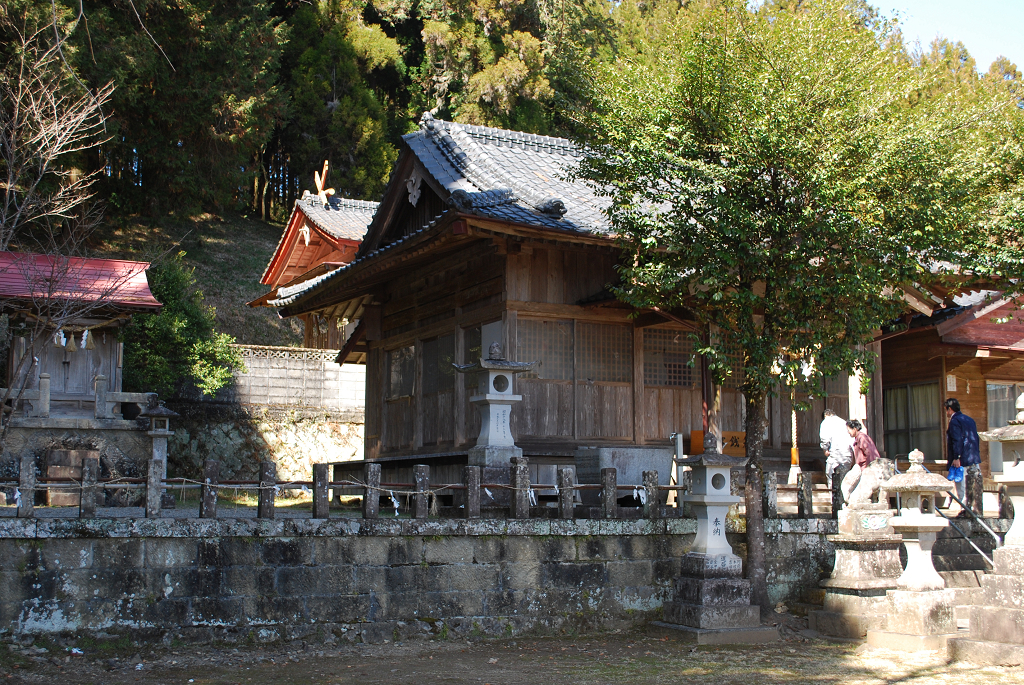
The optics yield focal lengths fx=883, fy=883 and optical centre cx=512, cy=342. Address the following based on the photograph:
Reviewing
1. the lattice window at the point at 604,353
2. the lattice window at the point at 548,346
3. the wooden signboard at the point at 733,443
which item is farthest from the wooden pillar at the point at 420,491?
the wooden signboard at the point at 733,443

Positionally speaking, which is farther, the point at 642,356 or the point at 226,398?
the point at 226,398

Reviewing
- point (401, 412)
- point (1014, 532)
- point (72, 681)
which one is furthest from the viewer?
point (401, 412)

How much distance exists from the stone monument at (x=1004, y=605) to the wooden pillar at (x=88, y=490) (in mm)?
9064

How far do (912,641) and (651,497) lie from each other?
3319 millimetres

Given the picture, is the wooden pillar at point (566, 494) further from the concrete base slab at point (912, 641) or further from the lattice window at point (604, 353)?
the concrete base slab at point (912, 641)

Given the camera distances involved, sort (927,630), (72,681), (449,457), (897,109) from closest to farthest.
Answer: (72,681) → (927,630) → (897,109) → (449,457)

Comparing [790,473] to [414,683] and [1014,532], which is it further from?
[414,683]

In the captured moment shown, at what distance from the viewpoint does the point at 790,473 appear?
14672 millimetres

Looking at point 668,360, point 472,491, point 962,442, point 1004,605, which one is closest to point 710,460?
point 472,491

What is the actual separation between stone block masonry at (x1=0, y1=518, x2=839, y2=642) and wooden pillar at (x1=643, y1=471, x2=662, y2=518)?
18cm

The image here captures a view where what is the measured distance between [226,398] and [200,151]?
11459mm

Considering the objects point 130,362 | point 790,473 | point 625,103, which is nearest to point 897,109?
point 625,103

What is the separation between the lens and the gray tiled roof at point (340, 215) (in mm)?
27047

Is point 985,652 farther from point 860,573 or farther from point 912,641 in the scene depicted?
point 860,573
